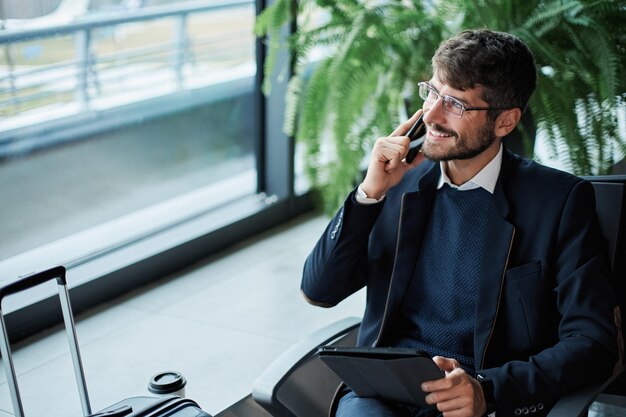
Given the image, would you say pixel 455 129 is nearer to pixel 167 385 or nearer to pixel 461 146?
pixel 461 146

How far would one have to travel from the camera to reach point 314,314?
353 cm

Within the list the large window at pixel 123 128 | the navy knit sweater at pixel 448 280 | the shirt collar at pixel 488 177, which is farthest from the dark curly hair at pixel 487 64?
the large window at pixel 123 128

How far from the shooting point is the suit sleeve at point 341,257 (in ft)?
6.77

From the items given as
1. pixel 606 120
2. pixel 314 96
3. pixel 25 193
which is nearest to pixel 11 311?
pixel 25 193

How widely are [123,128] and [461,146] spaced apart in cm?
215

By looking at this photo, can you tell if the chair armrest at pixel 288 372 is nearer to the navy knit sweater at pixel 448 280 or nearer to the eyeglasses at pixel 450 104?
the navy knit sweater at pixel 448 280

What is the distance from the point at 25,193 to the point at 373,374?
2.07 metres

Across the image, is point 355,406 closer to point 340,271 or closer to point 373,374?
point 373,374

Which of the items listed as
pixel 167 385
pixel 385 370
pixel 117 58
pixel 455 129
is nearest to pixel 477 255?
pixel 455 129

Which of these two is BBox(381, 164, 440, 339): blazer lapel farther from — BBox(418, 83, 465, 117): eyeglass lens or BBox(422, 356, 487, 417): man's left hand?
BBox(422, 356, 487, 417): man's left hand

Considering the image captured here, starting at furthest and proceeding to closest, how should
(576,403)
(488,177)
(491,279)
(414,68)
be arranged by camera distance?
(414,68) < (488,177) < (491,279) < (576,403)

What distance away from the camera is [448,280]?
2.03 metres

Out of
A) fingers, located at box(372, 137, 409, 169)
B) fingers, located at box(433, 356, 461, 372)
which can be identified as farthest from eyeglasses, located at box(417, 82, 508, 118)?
fingers, located at box(433, 356, 461, 372)

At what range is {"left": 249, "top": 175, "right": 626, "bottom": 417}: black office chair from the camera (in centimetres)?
189
